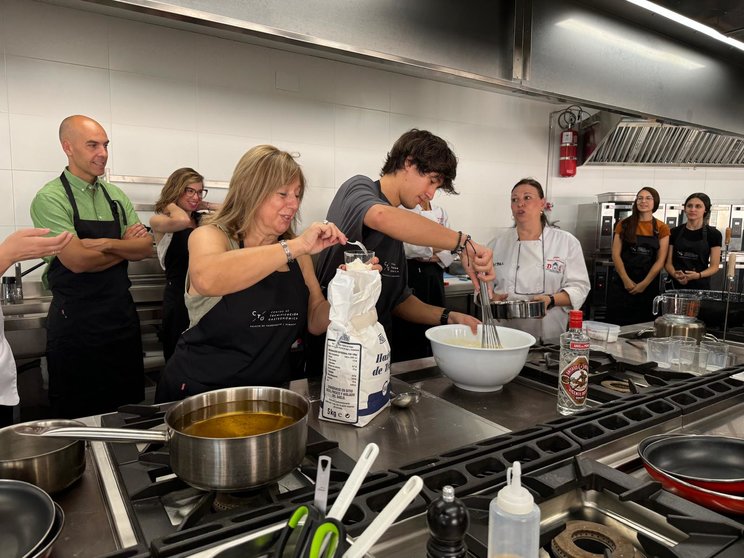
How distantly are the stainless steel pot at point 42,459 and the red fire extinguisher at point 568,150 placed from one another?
15.8 ft

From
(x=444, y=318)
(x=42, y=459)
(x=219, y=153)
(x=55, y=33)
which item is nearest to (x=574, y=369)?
(x=444, y=318)

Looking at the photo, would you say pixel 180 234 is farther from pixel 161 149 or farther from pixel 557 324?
pixel 557 324

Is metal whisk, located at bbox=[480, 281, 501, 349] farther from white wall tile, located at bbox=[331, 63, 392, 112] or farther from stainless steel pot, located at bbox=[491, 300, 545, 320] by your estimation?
white wall tile, located at bbox=[331, 63, 392, 112]

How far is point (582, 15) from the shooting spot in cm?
175

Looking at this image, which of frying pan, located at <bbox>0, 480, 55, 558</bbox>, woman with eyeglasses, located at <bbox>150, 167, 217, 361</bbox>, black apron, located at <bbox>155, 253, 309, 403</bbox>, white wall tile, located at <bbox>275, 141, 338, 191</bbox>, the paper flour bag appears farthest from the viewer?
white wall tile, located at <bbox>275, 141, 338, 191</bbox>

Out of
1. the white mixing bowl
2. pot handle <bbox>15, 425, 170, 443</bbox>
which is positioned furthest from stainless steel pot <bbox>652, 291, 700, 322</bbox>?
pot handle <bbox>15, 425, 170, 443</bbox>

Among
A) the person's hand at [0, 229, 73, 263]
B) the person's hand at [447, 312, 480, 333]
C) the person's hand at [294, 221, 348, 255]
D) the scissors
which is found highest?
the person's hand at [294, 221, 348, 255]

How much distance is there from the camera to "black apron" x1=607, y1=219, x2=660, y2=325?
4.39 meters

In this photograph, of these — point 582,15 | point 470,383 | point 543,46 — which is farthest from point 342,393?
point 582,15

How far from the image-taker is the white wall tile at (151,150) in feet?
9.89

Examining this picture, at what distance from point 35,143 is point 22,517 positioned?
271cm

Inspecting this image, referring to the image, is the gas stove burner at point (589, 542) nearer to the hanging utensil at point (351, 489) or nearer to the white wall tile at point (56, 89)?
the hanging utensil at point (351, 489)

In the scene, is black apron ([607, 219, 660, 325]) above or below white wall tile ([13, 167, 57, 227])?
→ below

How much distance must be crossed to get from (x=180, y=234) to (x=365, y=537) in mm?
2676
